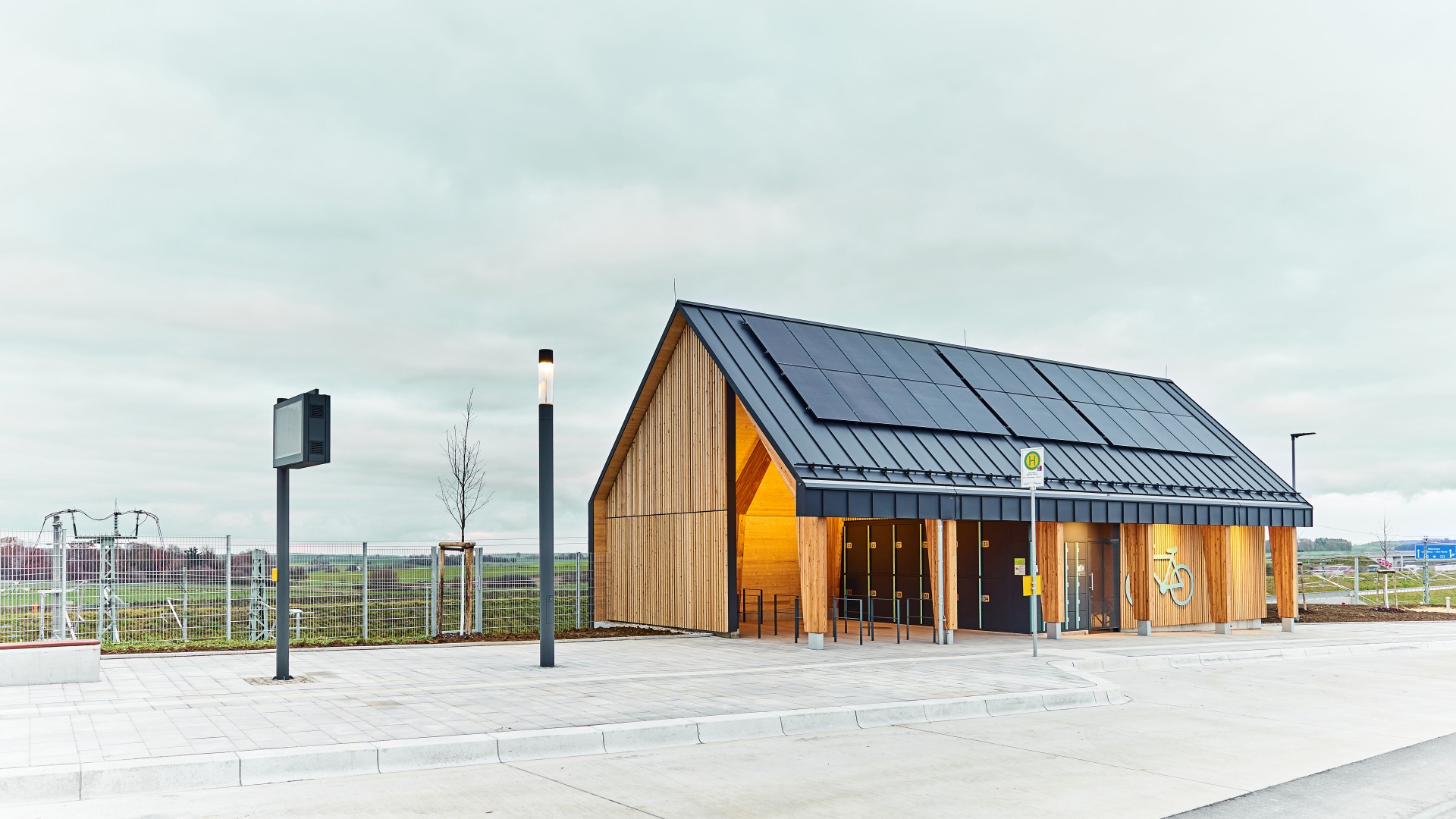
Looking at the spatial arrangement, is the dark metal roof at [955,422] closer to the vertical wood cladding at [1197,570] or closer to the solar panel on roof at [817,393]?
the solar panel on roof at [817,393]

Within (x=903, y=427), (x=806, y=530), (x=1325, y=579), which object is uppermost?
(x=903, y=427)

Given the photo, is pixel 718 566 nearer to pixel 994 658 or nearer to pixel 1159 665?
pixel 994 658

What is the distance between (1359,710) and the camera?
1391 cm

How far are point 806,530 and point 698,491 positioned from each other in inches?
160

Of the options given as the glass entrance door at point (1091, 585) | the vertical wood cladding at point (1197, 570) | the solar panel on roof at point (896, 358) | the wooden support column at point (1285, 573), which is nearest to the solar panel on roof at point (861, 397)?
the solar panel on roof at point (896, 358)

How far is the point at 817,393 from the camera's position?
22.6 metres

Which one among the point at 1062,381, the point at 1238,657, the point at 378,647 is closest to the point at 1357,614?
the point at 1062,381

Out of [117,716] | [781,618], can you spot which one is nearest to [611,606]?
[781,618]

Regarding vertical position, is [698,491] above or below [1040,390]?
below

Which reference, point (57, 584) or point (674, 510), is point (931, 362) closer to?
point (674, 510)

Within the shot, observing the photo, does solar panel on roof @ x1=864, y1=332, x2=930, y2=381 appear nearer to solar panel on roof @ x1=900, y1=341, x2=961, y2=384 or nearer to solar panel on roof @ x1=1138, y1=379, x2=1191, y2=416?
solar panel on roof @ x1=900, y1=341, x2=961, y2=384

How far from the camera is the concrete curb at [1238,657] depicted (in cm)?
1814

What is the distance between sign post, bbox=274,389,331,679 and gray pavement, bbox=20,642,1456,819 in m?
5.42

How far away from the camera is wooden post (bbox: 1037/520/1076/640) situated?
23.0m
